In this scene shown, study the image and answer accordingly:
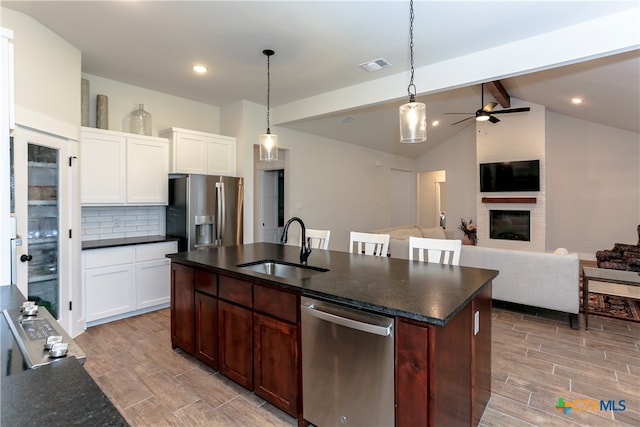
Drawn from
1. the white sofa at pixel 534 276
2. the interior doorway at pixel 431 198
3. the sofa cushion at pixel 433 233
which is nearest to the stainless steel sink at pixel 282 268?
the white sofa at pixel 534 276

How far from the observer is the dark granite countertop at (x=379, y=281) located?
1517mm

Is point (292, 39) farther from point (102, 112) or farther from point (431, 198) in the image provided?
point (431, 198)

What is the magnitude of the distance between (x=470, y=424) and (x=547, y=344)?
1.84m

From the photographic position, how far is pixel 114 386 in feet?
8.02


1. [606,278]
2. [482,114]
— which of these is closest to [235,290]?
[606,278]

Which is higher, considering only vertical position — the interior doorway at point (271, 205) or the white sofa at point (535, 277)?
the interior doorway at point (271, 205)

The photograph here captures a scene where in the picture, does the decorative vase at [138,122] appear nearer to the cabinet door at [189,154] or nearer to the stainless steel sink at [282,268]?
the cabinet door at [189,154]

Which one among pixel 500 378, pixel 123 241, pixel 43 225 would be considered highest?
pixel 43 225

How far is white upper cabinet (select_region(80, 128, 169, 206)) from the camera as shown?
360cm

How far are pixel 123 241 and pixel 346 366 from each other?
3319 millimetres

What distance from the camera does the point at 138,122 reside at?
13.8ft

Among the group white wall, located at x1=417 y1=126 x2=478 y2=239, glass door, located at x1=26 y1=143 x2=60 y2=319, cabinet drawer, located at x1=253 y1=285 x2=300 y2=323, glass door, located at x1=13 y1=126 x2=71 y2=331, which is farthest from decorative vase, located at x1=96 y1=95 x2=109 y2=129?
white wall, located at x1=417 y1=126 x2=478 y2=239

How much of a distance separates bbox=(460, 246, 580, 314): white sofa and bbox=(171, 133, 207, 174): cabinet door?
A: 3680mm

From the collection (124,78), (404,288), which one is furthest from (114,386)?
(124,78)
